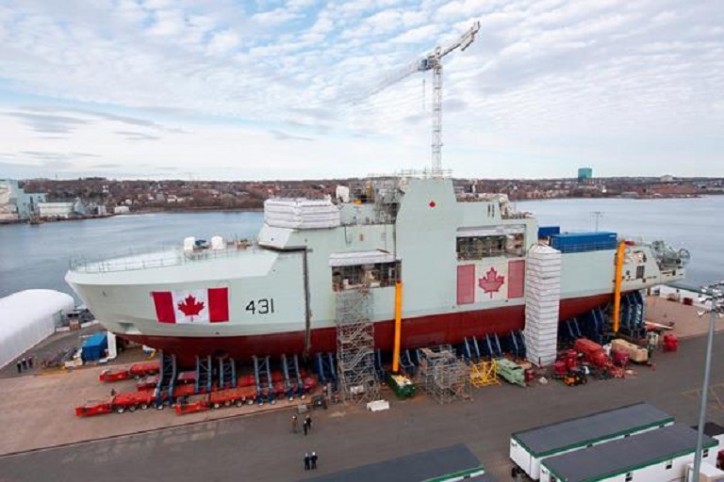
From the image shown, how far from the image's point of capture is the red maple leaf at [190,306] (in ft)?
55.1

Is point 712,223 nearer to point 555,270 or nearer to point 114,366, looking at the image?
point 555,270

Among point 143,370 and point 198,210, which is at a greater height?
point 198,210

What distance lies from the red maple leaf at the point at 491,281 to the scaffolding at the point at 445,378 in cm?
385

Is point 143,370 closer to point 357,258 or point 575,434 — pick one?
point 357,258

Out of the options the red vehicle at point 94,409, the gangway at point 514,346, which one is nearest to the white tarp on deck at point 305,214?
the red vehicle at point 94,409

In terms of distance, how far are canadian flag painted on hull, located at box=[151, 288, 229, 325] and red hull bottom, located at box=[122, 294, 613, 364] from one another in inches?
42.9

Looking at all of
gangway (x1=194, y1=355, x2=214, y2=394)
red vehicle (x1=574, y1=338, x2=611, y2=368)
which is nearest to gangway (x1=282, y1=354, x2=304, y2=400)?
gangway (x1=194, y1=355, x2=214, y2=394)

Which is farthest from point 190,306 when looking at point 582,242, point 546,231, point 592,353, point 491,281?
point 582,242

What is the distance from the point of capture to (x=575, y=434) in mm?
13250

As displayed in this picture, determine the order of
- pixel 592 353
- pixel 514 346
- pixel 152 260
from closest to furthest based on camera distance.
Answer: pixel 152 260 < pixel 592 353 < pixel 514 346

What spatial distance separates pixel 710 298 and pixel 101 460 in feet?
59.1

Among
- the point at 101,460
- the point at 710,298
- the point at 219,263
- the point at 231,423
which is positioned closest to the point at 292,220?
the point at 219,263

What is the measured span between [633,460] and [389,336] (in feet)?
33.5

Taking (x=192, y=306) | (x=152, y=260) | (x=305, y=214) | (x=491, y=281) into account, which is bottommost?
(x=491, y=281)
